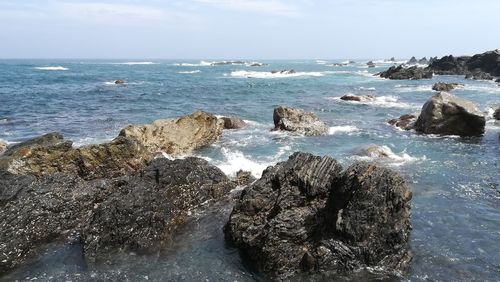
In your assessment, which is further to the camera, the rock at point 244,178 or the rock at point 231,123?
the rock at point 231,123

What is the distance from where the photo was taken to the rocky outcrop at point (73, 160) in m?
15.9

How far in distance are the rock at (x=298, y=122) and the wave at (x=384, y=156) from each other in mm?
5394

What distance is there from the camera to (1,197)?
12.1m

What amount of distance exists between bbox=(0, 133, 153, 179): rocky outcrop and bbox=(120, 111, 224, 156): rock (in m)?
3.64

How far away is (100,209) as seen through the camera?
1198 cm

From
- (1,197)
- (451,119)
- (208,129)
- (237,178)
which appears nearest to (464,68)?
(451,119)

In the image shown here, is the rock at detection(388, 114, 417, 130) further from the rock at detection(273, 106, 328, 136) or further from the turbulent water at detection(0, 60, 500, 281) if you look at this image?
the rock at detection(273, 106, 328, 136)

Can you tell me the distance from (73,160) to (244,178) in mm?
6539

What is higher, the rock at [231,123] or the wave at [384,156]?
the wave at [384,156]

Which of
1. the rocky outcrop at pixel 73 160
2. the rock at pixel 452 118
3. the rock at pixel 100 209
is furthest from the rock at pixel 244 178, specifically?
the rock at pixel 452 118

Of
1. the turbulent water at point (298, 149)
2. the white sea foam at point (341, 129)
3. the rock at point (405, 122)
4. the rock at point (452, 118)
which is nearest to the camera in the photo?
the turbulent water at point (298, 149)

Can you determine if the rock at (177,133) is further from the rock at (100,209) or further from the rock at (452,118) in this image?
the rock at (452,118)

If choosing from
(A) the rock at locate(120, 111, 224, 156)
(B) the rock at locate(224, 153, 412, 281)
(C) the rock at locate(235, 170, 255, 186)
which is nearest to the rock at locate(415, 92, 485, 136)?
(A) the rock at locate(120, 111, 224, 156)

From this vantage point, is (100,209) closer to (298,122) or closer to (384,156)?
(384,156)
